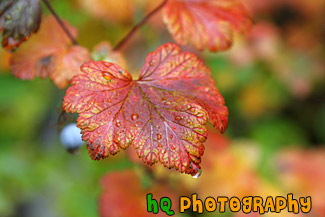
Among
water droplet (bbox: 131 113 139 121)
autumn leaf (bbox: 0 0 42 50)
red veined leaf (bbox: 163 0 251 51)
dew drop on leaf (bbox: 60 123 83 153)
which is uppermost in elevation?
red veined leaf (bbox: 163 0 251 51)

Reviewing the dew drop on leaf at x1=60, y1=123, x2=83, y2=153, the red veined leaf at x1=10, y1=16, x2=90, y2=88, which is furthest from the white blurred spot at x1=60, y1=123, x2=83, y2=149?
the red veined leaf at x1=10, y1=16, x2=90, y2=88

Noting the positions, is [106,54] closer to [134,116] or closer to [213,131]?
[134,116]

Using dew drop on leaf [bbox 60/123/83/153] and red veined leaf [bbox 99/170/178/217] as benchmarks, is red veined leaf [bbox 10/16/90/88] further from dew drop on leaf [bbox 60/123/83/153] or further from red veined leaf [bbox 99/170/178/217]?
red veined leaf [bbox 99/170/178/217]

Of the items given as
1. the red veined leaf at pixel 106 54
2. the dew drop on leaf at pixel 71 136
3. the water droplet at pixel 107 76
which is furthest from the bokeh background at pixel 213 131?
the water droplet at pixel 107 76

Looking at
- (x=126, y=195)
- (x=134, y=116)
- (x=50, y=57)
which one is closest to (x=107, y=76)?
(x=134, y=116)

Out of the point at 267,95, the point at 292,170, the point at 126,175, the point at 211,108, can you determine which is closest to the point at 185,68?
the point at 211,108

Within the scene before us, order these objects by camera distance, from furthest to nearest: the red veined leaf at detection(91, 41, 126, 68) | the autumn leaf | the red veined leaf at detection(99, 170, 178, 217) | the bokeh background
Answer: the bokeh background
the red veined leaf at detection(99, 170, 178, 217)
the red veined leaf at detection(91, 41, 126, 68)
the autumn leaf

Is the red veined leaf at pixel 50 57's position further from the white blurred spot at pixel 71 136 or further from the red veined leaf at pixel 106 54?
the white blurred spot at pixel 71 136

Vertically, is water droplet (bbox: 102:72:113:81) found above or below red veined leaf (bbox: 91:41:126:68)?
below
